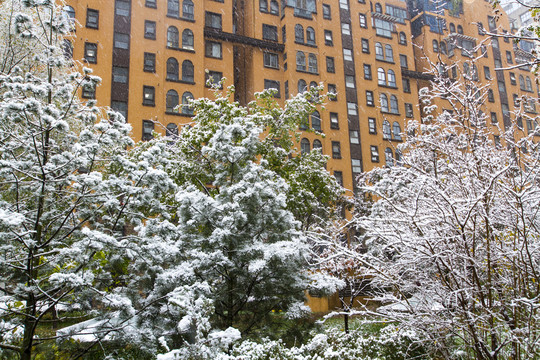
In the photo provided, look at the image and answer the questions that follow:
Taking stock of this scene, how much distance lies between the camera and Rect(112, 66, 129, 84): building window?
33219mm

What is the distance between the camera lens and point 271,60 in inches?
1582

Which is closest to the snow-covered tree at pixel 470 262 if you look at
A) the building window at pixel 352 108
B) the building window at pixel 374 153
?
the building window at pixel 374 153

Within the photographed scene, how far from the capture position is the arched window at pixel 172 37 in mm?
35625

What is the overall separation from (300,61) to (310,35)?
330 centimetres

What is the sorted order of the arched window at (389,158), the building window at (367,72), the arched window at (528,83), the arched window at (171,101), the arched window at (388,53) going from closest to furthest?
1. the arched window at (389,158)
2. the arched window at (171,101)
3. the building window at (367,72)
4. the arched window at (388,53)
5. the arched window at (528,83)

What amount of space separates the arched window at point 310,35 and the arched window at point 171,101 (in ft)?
48.3

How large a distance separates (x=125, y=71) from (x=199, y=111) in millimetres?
18425

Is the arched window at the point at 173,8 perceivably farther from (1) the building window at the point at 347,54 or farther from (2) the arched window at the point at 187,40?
(1) the building window at the point at 347,54

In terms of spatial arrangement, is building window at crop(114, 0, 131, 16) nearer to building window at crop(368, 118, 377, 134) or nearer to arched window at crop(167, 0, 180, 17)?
arched window at crop(167, 0, 180, 17)

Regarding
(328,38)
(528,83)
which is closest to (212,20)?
(328,38)

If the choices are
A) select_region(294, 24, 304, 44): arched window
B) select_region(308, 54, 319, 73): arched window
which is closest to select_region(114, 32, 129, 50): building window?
select_region(294, 24, 304, 44): arched window

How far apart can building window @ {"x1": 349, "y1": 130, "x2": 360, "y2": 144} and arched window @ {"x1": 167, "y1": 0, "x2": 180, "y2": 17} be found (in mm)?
18924

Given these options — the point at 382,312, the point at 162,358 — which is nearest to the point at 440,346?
the point at 382,312

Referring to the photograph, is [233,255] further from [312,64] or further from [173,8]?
[312,64]
